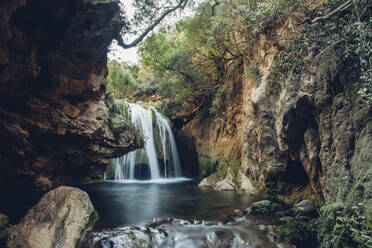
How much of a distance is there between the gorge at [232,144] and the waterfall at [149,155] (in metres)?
2.74

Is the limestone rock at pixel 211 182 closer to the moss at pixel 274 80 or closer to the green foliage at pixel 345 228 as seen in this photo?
the moss at pixel 274 80

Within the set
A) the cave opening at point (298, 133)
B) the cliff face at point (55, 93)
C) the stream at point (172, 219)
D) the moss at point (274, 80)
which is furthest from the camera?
the moss at point (274, 80)

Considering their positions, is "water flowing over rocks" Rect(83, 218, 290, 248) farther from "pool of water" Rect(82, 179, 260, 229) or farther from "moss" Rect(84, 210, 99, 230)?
"pool of water" Rect(82, 179, 260, 229)

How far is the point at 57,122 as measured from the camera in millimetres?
7617

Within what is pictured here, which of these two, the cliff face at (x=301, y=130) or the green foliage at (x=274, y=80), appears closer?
the cliff face at (x=301, y=130)

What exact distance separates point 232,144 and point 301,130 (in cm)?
679

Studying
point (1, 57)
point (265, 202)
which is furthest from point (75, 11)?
point (265, 202)

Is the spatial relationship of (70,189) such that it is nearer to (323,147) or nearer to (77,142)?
(77,142)

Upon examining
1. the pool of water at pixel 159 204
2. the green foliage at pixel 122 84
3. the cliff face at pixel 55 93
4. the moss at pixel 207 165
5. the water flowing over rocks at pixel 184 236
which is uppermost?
the green foliage at pixel 122 84

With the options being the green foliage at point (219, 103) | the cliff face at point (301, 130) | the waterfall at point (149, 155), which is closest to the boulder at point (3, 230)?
the cliff face at point (301, 130)

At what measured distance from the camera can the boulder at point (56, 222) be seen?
447 cm

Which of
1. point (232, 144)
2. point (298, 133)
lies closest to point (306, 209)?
point (298, 133)

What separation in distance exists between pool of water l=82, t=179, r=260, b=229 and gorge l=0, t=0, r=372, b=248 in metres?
0.07

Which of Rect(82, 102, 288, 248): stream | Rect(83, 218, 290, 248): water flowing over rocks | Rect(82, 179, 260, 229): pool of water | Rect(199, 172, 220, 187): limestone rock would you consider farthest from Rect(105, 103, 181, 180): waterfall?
Rect(83, 218, 290, 248): water flowing over rocks
